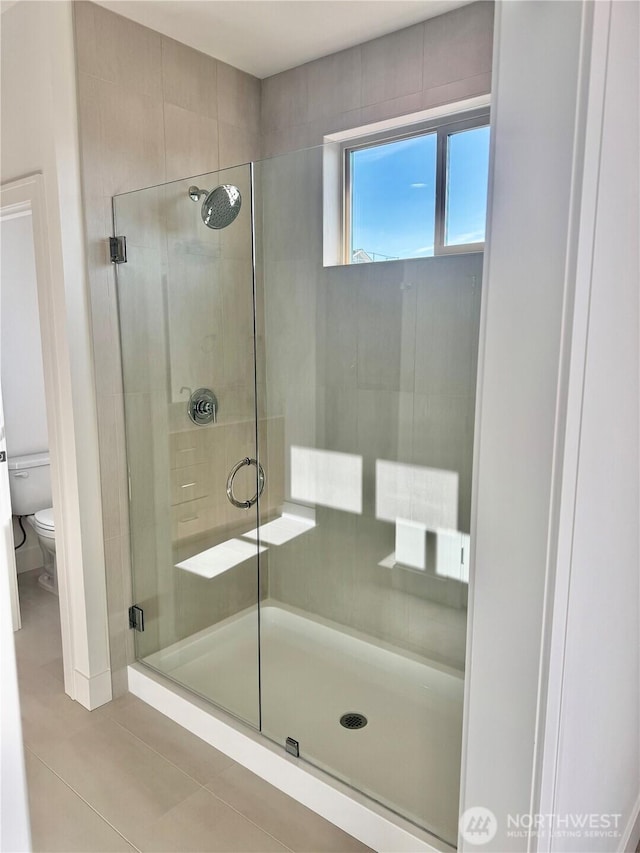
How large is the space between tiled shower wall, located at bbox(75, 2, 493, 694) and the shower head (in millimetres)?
273

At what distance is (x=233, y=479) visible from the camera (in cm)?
244

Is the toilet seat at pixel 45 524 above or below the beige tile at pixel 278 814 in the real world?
above

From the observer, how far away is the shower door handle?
7.89ft

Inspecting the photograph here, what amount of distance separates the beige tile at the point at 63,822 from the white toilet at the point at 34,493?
5.01 feet

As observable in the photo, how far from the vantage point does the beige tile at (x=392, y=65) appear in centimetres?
231

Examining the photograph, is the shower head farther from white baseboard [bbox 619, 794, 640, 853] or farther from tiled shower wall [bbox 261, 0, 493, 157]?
white baseboard [bbox 619, 794, 640, 853]

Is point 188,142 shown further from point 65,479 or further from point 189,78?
point 65,479

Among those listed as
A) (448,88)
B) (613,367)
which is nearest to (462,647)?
(613,367)

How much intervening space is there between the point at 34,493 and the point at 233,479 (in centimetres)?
169

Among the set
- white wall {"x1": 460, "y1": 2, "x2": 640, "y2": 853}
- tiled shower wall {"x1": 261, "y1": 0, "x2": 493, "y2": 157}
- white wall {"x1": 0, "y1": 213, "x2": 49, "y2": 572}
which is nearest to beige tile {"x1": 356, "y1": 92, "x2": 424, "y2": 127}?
tiled shower wall {"x1": 261, "y1": 0, "x2": 493, "y2": 157}

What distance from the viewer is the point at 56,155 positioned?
2070 millimetres

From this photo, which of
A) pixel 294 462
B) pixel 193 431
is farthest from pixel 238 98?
pixel 294 462

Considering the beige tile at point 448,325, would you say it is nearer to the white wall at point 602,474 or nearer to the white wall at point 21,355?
the white wall at point 602,474

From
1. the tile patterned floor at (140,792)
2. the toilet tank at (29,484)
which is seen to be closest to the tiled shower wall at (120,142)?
the tile patterned floor at (140,792)
